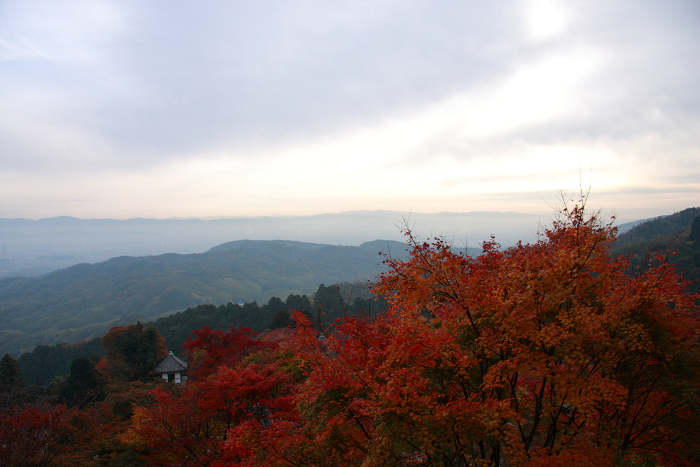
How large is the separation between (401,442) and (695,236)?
7007cm

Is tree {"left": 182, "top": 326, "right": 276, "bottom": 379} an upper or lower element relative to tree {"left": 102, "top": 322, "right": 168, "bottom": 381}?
upper

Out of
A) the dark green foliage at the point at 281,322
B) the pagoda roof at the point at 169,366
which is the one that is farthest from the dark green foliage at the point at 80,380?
the dark green foliage at the point at 281,322

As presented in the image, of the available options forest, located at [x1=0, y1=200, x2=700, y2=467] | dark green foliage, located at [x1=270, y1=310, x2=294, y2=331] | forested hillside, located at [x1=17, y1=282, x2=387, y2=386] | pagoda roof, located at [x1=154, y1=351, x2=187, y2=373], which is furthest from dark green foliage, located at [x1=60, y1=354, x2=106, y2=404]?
forest, located at [x1=0, y1=200, x2=700, y2=467]

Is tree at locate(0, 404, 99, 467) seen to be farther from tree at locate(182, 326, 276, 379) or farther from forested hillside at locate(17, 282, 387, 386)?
forested hillside at locate(17, 282, 387, 386)

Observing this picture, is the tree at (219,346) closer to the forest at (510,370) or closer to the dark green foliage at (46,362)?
the forest at (510,370)

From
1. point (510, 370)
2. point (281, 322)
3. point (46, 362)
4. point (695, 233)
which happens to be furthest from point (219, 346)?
point (695, 233)

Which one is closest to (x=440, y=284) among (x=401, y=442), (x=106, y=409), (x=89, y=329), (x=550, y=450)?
(x=401, y=442)

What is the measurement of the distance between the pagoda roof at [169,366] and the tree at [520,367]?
29.3 meters

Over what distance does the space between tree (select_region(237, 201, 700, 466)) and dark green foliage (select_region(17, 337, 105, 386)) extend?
2294 inches

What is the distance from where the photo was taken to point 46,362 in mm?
49219

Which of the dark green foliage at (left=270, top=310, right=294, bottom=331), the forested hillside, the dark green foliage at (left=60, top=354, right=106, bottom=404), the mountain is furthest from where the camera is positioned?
the mountain

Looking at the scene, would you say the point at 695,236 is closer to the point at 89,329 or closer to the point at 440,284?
the point at 440,284

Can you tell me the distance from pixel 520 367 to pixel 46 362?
226ft

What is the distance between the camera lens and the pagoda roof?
31630 millimetres
